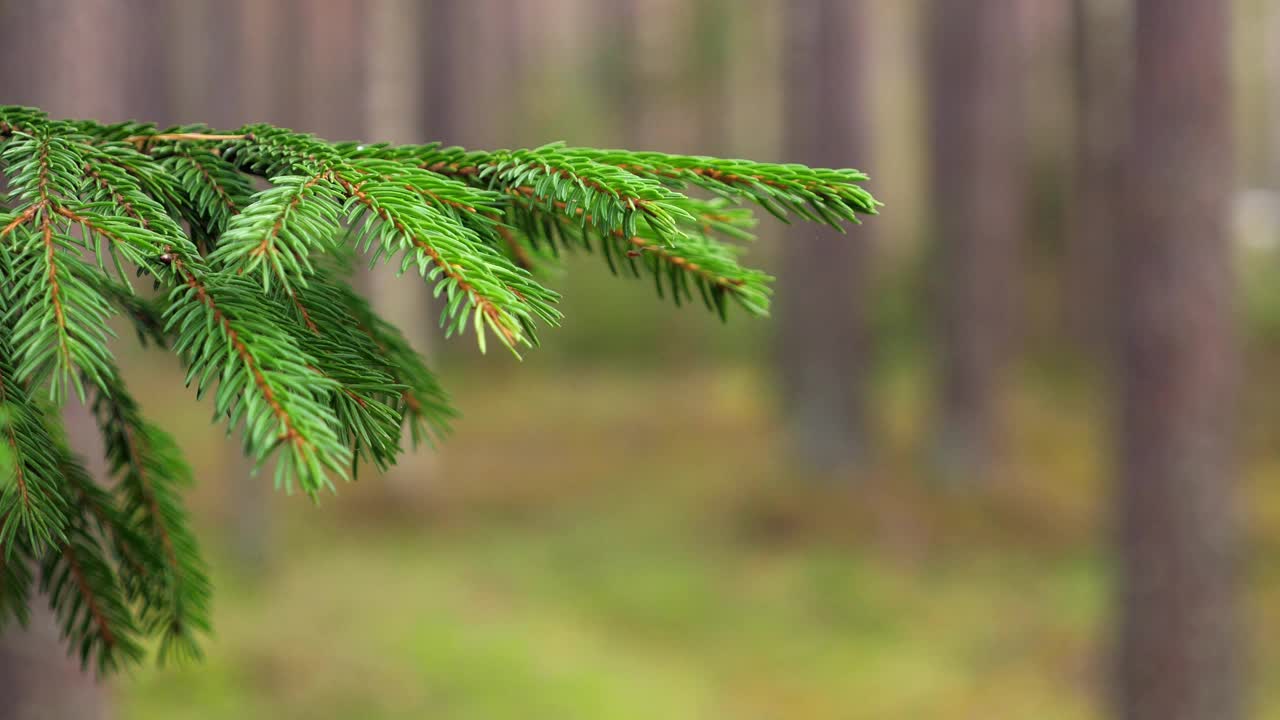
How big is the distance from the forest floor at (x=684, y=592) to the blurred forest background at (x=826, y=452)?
0.15 ft

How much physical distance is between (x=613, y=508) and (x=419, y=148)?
41.9 ft

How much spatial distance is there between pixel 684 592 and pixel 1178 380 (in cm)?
610

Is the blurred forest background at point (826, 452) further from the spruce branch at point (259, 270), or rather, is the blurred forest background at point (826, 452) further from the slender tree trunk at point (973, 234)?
the spruce branch at point (259, 270)

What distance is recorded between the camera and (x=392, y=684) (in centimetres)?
888

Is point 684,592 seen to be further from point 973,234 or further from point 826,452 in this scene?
point 973,234

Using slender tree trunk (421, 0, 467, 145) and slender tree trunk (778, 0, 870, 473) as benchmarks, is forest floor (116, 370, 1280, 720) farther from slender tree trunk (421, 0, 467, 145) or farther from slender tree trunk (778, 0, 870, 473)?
slender tree trunk (421, 0, 467, 145)

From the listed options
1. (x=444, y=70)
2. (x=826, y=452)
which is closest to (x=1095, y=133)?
(x=826, y=452)

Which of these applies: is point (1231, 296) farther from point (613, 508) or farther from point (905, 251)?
point (905, 251)

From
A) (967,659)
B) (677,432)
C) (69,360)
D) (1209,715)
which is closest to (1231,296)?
(1209,715)

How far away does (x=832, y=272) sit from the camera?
13906 mm

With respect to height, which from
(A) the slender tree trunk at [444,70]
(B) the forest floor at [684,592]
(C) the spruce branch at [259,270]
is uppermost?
(A) the slender tree trunk at [444,70]

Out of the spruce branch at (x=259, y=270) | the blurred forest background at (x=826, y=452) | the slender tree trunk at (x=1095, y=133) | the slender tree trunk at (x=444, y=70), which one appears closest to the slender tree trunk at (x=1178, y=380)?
the blurred forest background at (x=826, y=452)

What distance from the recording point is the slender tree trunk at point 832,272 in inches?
544

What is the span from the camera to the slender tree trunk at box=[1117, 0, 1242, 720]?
20.7 ft
